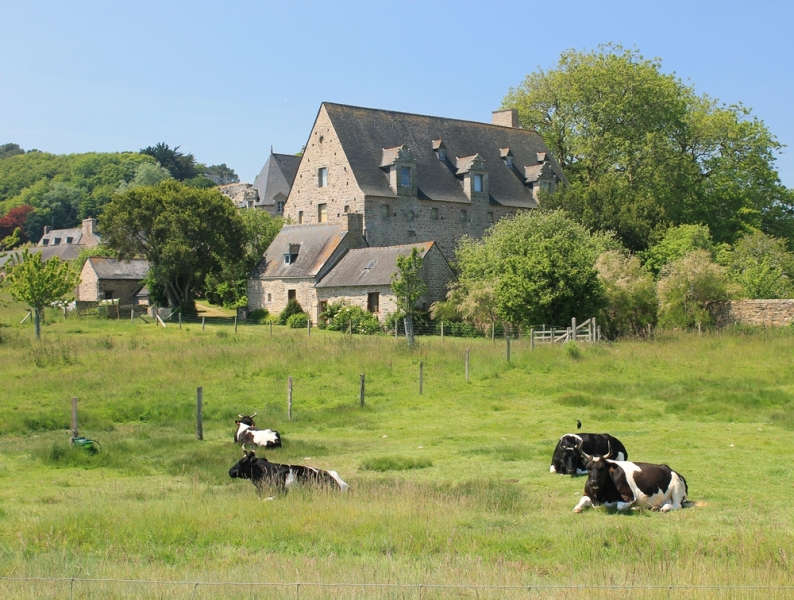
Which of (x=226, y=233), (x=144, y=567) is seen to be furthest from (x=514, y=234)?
(x=144, y=567)

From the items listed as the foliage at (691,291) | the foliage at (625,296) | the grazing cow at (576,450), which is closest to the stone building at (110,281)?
the foliage at (625,296)

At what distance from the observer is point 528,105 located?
73750mm

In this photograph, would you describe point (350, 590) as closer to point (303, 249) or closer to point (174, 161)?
point (303, 249)

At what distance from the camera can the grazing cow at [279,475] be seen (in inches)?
463

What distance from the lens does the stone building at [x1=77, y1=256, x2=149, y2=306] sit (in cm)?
6450

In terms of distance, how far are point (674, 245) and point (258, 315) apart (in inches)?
1066

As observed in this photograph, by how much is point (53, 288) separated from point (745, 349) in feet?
94.4

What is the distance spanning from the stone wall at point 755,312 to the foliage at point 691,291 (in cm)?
59

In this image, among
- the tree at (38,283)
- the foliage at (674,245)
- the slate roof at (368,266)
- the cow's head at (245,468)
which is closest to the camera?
the cow's head at (245,468)

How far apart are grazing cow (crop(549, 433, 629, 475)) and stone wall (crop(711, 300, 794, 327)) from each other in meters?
31.9

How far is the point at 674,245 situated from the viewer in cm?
5484

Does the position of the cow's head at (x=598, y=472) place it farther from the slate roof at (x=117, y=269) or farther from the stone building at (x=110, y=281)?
the slate roof at (x=117, y=269)

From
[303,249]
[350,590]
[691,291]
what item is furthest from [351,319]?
[350,590]

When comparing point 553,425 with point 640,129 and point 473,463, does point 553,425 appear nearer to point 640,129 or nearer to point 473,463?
point 473,463
